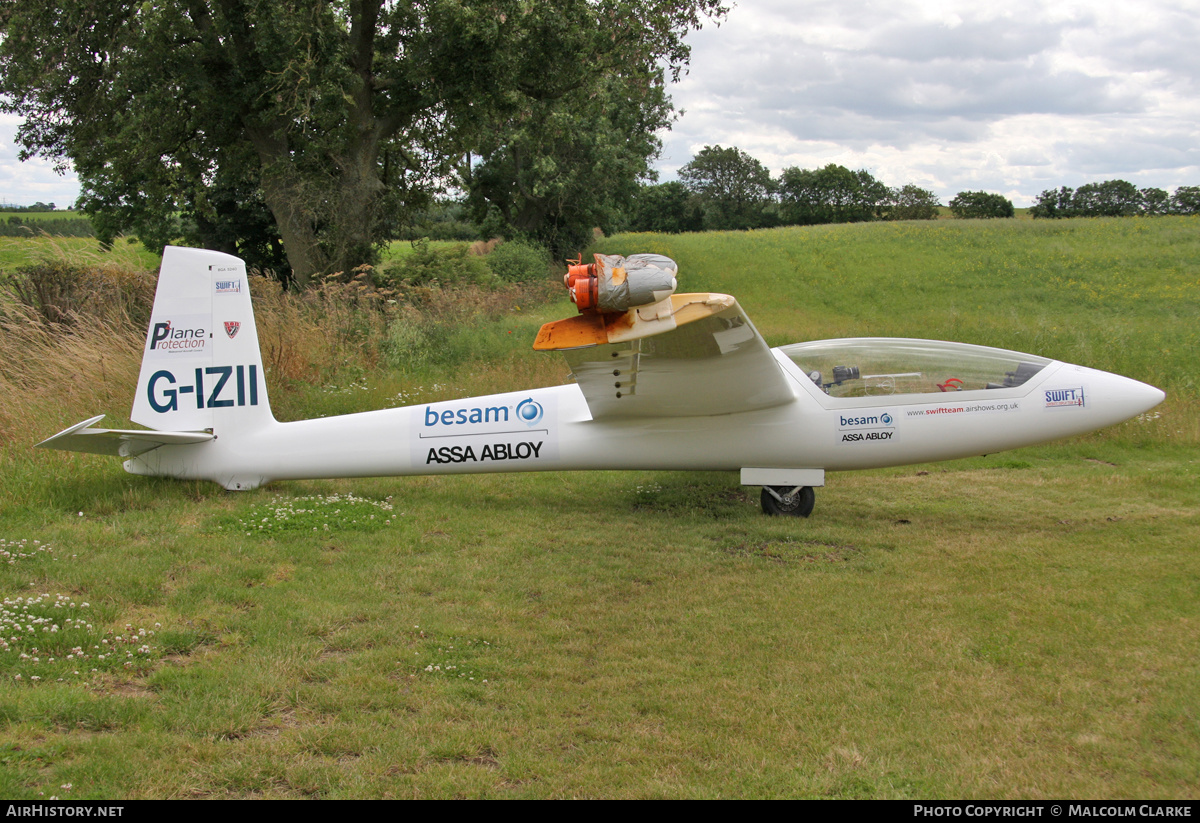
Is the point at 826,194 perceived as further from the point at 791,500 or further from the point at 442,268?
the point at 791,500

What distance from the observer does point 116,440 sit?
693cm

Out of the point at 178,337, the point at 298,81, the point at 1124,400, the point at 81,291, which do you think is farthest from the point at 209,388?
the point at 298,81

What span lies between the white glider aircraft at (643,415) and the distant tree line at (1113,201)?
52.9m

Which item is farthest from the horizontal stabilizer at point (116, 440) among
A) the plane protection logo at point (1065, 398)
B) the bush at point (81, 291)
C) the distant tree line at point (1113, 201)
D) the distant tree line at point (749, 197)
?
the distant tree line at point (749, 197)

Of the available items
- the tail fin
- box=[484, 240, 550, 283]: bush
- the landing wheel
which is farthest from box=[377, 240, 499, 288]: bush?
the landing wheel

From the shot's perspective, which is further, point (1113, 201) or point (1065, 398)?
point (1113, 201)

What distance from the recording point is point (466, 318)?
1547 cm

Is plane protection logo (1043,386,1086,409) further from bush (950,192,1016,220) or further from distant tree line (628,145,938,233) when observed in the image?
distant tree line (628,145,938,233)

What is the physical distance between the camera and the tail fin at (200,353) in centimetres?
735

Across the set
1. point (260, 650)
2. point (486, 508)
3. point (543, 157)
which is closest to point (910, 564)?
point (486, 508)

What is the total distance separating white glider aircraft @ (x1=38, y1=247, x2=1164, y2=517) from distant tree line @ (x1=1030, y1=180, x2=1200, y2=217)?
52.9 metres

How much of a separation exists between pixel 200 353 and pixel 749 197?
73611mm
